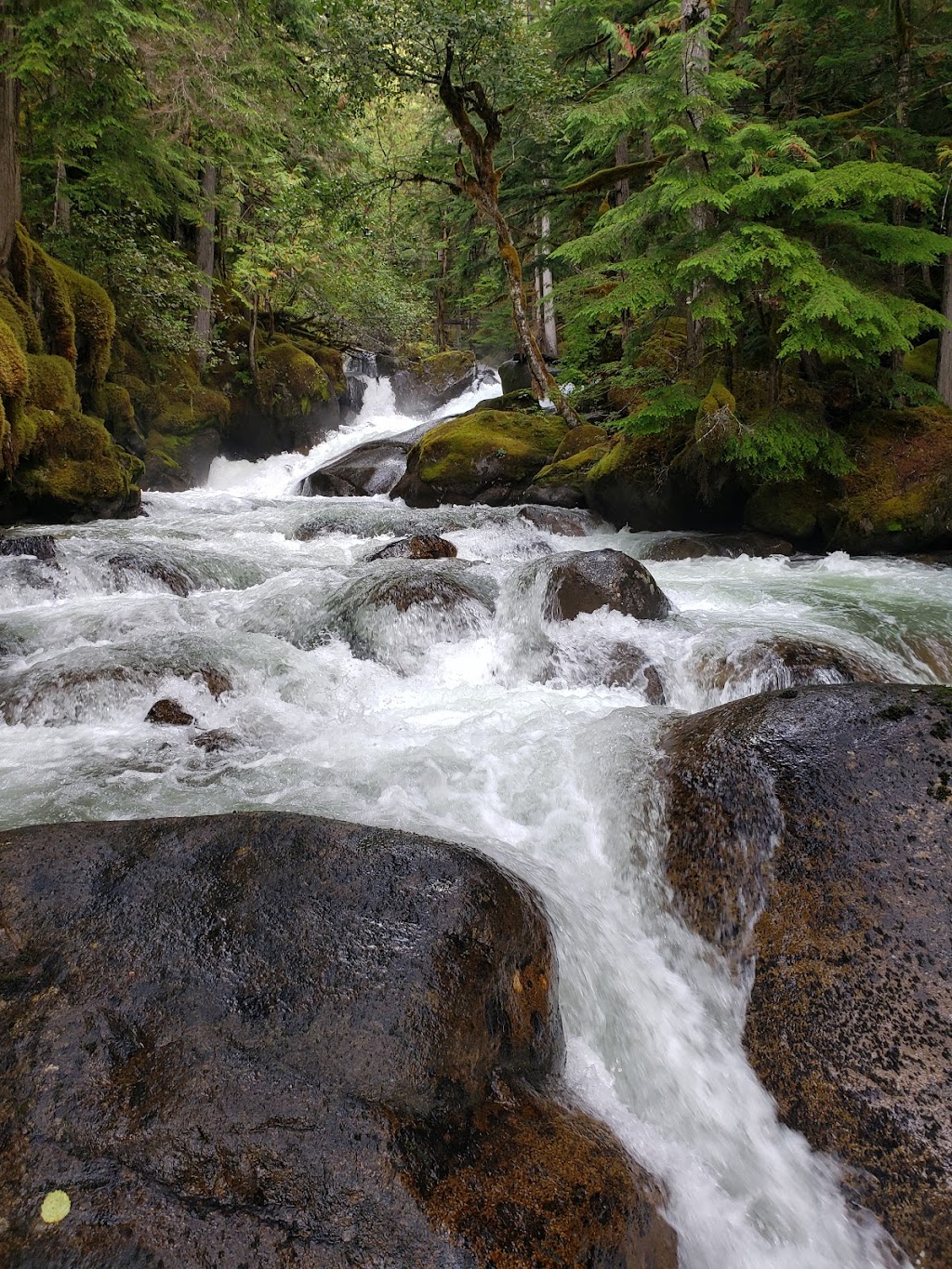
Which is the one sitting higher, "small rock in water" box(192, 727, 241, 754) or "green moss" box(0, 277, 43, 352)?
"green moss" box(0, 277, 43, 352)

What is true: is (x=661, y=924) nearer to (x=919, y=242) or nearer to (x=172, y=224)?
(x=919, y=242)

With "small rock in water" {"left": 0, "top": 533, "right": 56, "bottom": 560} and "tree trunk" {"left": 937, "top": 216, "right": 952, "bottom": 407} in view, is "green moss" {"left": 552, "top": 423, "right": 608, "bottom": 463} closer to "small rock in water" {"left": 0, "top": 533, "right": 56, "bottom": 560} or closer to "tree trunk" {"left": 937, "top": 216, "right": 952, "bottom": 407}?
"tree trunk" {"left": 937, "top": 216, "right": 952, "bottom": 407}

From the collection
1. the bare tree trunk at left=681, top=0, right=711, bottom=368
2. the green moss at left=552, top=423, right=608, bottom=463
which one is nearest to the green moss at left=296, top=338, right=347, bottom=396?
the green moss at left=552, top=423, right=608, bottom=463

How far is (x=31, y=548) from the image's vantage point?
8.01 meters

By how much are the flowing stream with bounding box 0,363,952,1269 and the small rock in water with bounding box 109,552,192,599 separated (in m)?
0.04

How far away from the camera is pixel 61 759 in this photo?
430 centimetres

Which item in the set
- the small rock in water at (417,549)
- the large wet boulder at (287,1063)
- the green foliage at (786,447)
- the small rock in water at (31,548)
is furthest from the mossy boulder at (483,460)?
the large wet boulder at (287,1063)

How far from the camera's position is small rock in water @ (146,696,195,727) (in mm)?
4906

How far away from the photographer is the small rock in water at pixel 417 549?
28.8 feet

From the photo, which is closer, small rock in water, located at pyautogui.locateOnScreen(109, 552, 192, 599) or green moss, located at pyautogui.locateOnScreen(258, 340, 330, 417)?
small rock in water, located at pyautogui.locateOnScreen(109, 552, 192, 599)

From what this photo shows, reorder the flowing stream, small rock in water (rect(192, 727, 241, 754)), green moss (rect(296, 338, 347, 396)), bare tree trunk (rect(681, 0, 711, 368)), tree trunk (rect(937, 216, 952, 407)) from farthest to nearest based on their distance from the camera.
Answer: green moss (rect(296, 338, 347, 396))
tree trunk (rect(937, 216, 952, 407))
bare tree trunk (rect(681, 0, 711, 368))
small rock in water (rect(192, 727, 241, 754))
the flowing stream

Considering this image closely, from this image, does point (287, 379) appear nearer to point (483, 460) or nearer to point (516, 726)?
point (483, 460)

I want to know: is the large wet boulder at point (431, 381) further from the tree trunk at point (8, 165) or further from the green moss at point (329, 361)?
the tree trunk at point (8, 165)

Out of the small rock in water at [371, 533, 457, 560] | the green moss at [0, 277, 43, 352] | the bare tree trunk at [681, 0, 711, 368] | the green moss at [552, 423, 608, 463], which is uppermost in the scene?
the bare tree trunk at [681, 0, 711, 368]
